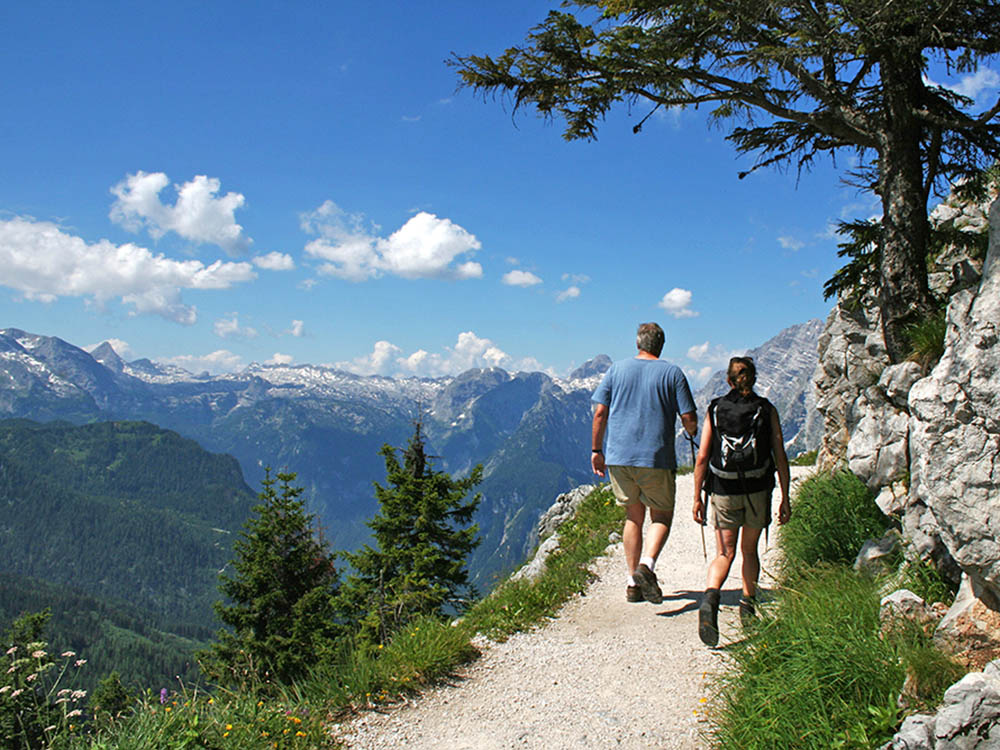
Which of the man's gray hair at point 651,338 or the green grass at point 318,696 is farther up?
the man's gray hair at point 651,338

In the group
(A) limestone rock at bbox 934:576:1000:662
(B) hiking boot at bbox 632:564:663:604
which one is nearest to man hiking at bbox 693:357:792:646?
(B) hiking boot at bbox 632:564:663:604

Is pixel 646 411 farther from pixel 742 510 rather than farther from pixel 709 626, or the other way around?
pixel 709 626

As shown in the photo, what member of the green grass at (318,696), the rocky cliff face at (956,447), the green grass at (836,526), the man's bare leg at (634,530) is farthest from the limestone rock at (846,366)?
the green grass at (318,696)

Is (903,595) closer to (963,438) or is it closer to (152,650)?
(963,438)

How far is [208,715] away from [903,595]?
553 centimetres

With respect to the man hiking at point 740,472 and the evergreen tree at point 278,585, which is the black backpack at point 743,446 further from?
the evergreen tree at point 278,585

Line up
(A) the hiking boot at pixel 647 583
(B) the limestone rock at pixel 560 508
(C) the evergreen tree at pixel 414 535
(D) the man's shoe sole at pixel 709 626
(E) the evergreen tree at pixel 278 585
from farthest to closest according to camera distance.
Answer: (E) the evergreen tree at pixel 278 585
(B) the limestone rock at pixel 560 508
(C) the evergreen tree at pixel 414 535
(A) the hiking boot at pixel 647 583
(D) the man's shoe sole at pixel 709 626

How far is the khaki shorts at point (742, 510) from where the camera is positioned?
655 cm

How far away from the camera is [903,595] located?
4.61 metres

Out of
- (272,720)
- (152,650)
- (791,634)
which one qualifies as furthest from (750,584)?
Result: (152,650)

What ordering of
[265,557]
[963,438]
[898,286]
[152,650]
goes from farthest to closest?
[152,650], [265,557], [898,286], [963,438]

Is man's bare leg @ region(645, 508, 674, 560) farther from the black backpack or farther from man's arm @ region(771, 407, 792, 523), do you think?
man's arm @ region(771, 407, 792, 523)

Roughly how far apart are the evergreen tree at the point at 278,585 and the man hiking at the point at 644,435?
21.1 metres

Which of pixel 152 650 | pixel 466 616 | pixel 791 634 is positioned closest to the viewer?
pixel 791 634
